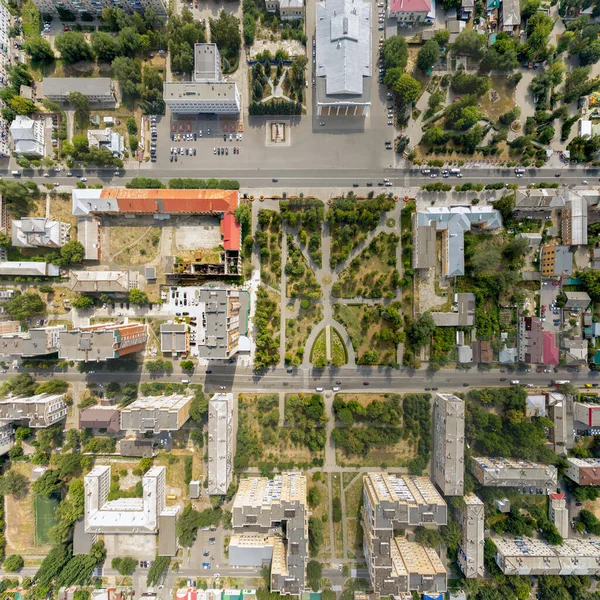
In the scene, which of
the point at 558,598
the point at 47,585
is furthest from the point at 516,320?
the point at 47,585

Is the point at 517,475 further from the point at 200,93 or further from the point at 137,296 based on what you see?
the point at 200,93

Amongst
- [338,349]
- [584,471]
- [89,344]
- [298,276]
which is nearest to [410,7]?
[298,276]

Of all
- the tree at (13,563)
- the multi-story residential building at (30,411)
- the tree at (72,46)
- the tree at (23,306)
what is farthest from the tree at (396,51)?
the tree at (13,563)

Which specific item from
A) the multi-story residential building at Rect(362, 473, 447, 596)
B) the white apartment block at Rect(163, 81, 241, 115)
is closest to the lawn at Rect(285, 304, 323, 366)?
the multi-story residential building at Rect(362, 473, 447, 596)

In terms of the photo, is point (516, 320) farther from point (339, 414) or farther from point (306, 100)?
point (306, 100)

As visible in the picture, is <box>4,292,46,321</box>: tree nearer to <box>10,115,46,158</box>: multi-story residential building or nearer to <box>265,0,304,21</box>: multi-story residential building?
<box>10,115,46,158</box>: multi-story residential building

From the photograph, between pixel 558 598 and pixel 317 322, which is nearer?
pixel 558 598

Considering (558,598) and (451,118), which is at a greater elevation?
(451,118)
